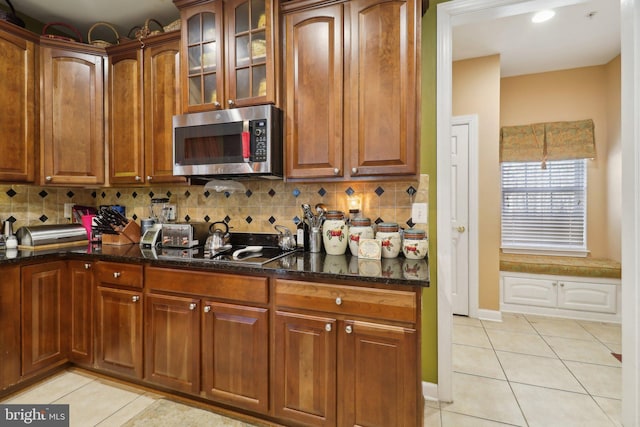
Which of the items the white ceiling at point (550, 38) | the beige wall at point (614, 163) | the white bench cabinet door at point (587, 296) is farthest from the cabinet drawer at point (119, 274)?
the beige wall at point (614, 163)

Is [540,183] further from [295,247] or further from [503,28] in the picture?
[295,247]

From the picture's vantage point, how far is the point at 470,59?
340 cm

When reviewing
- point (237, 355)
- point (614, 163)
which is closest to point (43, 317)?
point (237, 355)

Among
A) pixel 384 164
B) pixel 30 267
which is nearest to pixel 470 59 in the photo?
pixel 384 164

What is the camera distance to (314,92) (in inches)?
73.5

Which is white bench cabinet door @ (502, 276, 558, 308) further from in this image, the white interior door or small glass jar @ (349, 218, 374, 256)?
small glass jar @ (349, 218, 374, 256)

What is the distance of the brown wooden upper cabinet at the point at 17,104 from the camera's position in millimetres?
2133

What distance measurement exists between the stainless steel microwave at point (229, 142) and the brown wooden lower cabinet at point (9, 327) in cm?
114

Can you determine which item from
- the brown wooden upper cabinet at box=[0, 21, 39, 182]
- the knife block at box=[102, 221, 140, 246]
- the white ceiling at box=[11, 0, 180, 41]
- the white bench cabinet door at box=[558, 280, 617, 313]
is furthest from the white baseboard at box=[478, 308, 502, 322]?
the brown wooden upper cabinet at box=[0, 21, 39, 182]

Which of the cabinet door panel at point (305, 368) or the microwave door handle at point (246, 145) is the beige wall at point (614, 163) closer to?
the cabinet door panel at point (305, 368)

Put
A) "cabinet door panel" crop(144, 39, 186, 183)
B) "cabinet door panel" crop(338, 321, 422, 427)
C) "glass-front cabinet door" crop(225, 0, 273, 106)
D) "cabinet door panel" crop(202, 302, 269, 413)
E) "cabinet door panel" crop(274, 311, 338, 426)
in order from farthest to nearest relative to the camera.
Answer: "cabinet door panel" crop(144, 39, 186, 183), "glass-front cabinet door" crop(225, 0, 273, 106), "cabinet door panel" crop(202, 302, 269, 413), "cabinet door panel" crop(274, 311, 338, 426), "cabinet door panel" crop(338, 321, 422, 427)

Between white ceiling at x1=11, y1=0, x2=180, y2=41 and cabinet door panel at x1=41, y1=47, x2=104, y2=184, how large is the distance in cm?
37

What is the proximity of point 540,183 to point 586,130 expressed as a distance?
734mm

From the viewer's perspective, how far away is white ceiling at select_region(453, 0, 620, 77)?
8.90ft
